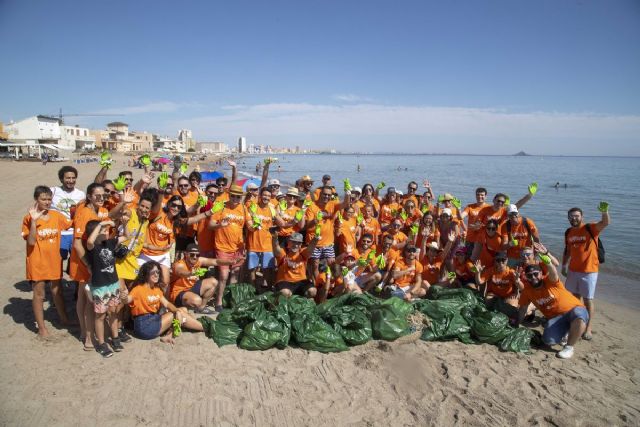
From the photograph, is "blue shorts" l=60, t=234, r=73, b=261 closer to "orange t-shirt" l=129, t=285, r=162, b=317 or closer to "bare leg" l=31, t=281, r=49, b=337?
"bare leg" l=31, t=281, r=49, b=337

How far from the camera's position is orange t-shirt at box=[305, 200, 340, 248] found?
18.8ft

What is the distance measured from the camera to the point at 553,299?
469 centimetres

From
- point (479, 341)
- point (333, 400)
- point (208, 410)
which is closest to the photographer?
point (208, 410)

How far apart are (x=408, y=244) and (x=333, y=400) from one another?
3.07 m

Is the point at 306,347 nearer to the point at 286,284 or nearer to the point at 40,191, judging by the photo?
the point at 286,284

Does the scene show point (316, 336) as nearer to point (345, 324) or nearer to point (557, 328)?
point (345, 324)

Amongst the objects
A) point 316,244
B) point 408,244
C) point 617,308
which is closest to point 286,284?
point 316,244

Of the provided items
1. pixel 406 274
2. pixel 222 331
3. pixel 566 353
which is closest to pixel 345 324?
pixel 222 331

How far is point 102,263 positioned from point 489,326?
469 centimetres

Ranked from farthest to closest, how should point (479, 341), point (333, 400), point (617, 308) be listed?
point (617, 308) → point (479, 341) → point (333, 400)

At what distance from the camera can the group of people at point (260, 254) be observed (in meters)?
4.21

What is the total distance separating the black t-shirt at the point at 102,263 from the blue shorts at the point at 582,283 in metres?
5.96

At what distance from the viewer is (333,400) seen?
142 inches

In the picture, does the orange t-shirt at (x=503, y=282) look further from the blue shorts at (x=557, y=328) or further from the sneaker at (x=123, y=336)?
the sneaker at (x=123, y=336)
